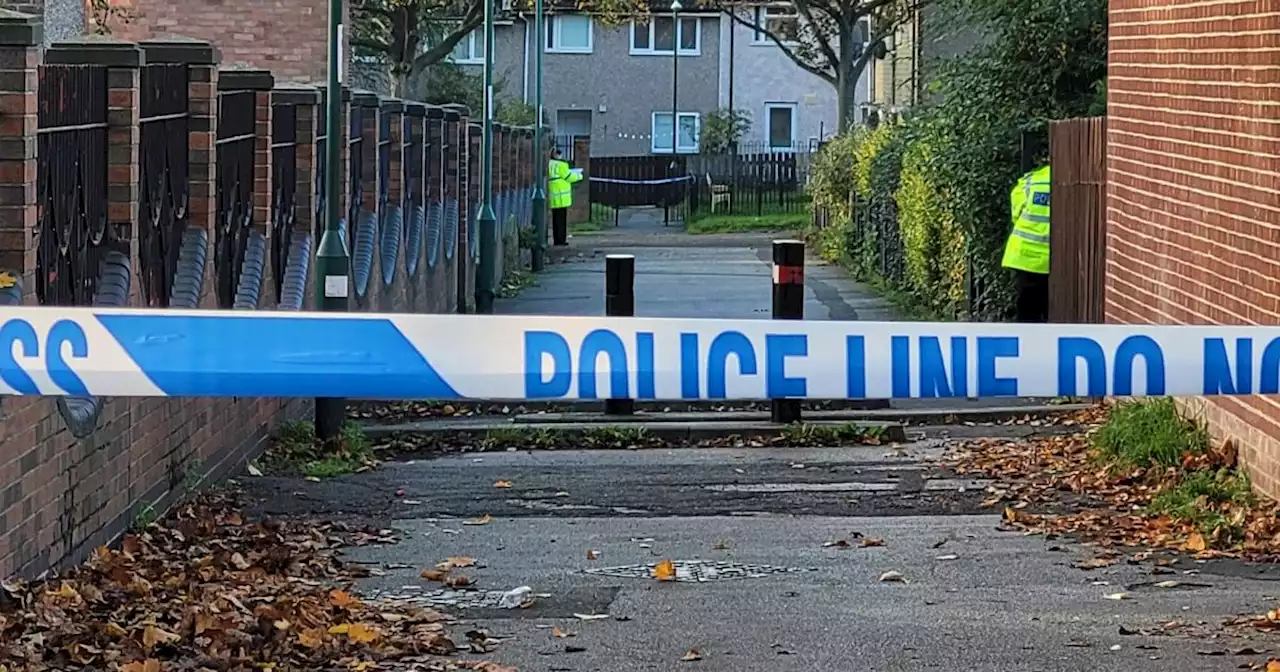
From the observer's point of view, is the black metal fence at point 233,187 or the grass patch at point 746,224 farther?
the grass patch at point 746,224

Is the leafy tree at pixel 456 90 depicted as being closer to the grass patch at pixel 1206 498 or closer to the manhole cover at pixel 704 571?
the grass patch at pixel 1206 498

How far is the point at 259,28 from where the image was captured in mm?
27531

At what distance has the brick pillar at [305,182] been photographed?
46.6 feet

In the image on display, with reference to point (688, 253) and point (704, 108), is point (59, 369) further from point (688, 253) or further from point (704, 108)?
point (704, 108)

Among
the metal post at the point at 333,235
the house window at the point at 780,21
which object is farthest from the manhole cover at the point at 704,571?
the house window at the point at 780,21

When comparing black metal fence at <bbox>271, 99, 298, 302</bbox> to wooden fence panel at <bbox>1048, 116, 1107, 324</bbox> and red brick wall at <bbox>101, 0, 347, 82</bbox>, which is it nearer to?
wooden fence panel at <bbox>1048, 116, 1107, 324</bbox>

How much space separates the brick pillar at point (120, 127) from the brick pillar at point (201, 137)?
3.94ft

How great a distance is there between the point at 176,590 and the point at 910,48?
35.5m

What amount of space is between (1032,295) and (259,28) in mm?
13303

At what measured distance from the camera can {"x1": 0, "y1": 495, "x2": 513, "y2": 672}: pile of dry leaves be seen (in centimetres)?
664

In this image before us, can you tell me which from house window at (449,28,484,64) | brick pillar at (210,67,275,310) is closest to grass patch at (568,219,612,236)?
house window at (449,28,484,64)

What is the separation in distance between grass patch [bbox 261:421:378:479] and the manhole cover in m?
3.56

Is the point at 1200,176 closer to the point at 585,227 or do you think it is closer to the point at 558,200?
the point at 558,200

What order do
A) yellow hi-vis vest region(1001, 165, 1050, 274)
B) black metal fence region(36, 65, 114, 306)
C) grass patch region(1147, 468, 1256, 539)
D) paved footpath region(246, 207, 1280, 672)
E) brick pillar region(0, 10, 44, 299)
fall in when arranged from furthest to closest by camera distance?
yellow hi-vis vest region(1001, 165, 1050, 274) < grass patch region(1147, 468, 1256, 539) < black metal fence region(36, 65, 114, 306) < brick pillar region(0, 10, 44, 299) < paved footpath region(246, 207, 1280, 672)
